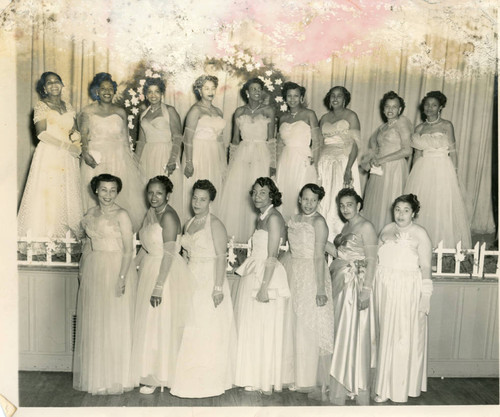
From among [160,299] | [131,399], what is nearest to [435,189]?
[160,299]

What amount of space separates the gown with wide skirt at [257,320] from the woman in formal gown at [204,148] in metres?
0.34

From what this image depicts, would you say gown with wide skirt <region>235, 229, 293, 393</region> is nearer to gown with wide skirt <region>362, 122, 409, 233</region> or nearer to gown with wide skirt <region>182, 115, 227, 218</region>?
gown with wide skirt <region>182, 115, 227, 218</region>

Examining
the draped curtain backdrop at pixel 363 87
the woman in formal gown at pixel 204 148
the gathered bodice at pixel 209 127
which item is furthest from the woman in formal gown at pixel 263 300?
the draped curtain backdrop at pixel 363 87

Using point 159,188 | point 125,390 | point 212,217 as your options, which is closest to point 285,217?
point 212,217

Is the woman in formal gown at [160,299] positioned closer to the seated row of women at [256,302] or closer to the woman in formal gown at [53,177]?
the seated row of women at [256,302]

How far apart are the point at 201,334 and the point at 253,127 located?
1.14 m

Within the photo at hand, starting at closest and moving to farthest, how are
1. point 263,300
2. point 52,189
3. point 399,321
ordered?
point 52,189 → point 263,300 → point 399,321

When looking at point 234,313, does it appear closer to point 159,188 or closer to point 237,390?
point 237,390

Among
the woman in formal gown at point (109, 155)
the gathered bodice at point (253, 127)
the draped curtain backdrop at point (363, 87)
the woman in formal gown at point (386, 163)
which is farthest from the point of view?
the woman in formal gown at point (386, 163)

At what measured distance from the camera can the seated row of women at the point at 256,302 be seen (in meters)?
3.26

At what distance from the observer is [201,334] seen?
10.8 feet

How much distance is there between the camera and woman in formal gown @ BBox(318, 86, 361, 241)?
3.39 meters

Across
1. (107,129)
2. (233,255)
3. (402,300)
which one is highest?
(107,129)

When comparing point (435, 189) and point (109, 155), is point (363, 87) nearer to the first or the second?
point (435, 189)
